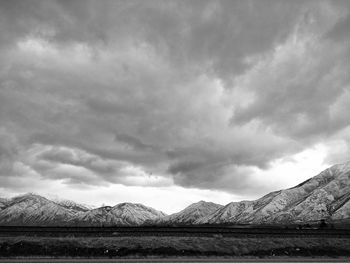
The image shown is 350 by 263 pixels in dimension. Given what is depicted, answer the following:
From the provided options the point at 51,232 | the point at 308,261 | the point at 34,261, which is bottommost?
the point at 308,261

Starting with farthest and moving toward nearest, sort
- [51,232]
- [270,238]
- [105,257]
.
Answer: [51,232] < [270,238] < [105,257]

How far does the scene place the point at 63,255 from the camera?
1355 inches

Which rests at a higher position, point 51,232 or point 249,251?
point 51,232

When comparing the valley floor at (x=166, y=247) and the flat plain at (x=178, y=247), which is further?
the valley floor at (x=166, y=247)

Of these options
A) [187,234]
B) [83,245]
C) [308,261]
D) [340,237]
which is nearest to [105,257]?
[83,245]

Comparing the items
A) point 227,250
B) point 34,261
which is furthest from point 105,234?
point 227,250

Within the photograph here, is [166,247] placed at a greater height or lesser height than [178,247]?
greater

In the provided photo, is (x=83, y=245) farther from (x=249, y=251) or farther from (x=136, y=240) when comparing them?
(x=249, y=251)

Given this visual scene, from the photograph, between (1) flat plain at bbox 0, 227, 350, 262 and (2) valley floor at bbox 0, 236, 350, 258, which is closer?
(1) flat plain at bbox 0, 227, 350, 262

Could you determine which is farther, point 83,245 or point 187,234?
point 187,234

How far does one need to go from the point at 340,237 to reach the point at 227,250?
18.8 metres

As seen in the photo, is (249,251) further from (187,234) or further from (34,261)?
(34,261)

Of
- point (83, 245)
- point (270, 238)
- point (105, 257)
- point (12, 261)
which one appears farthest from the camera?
point (270, 238)

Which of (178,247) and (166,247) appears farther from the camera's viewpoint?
(178,247)
